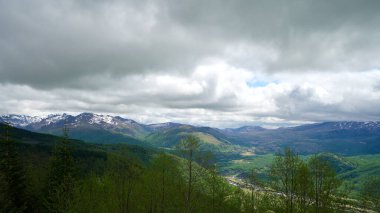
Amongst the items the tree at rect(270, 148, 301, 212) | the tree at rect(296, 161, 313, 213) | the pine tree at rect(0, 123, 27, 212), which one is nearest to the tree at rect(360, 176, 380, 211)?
the tree at rect(296, 161, 313, 213)

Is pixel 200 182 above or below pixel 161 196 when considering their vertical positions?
above

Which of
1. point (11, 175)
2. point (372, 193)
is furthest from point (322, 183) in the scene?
point (11, 175)

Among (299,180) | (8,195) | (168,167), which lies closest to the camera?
(299,180)

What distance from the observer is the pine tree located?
61.9m

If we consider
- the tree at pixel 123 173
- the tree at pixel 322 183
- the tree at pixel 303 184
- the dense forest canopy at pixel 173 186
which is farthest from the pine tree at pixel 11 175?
the tree at pixel 322 183

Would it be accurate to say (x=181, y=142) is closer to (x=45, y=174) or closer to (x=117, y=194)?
(x=117, y=194)

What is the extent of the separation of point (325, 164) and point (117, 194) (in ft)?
170

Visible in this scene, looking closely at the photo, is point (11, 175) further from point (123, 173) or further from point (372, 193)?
point (372, 193)

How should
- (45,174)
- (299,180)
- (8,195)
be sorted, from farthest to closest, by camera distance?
(45,174), (8,195), (299,180)

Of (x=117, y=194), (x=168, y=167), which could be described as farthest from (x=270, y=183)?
(x=117, y=194)

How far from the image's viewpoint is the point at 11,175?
64125 millimetres

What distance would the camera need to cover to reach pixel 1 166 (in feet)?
207

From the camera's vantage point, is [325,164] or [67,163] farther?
[67,163]

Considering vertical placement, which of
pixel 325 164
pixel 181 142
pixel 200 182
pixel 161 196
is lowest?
pixel 161 196
